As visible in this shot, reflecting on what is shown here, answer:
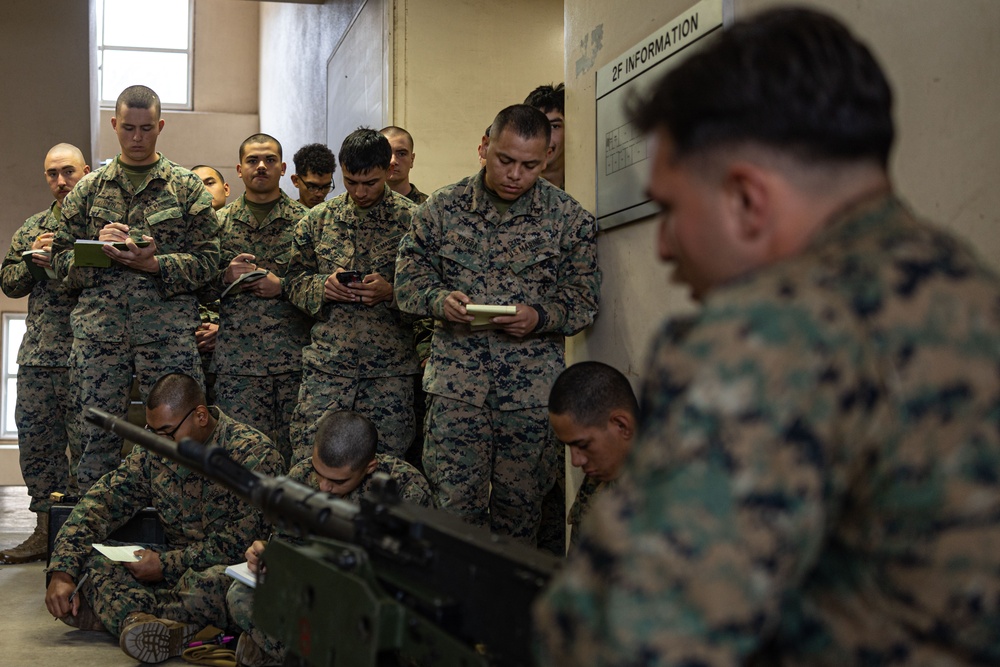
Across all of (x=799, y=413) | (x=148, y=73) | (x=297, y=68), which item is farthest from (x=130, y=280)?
(x=148, y=73)

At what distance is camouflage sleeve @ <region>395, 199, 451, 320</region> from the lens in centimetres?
322

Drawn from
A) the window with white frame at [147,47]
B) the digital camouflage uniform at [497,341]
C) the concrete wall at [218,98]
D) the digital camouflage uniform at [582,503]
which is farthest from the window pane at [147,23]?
the digital camouflage uniform at [582,503]

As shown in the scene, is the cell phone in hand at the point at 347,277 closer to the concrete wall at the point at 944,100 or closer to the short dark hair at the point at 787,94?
the concrete wall at the point at 944,100

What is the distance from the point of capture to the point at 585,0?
3.42m

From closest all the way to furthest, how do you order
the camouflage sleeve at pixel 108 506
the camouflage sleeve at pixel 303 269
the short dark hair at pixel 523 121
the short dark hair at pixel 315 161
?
the short dark hair at pixel 523 121
the camouflage sleeve at pixel 108 506
the camouflage sleeve at pixel 303 269
the short dark hair at pixel 315 161

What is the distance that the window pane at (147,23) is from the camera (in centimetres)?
1277

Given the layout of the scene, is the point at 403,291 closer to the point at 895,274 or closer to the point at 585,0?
the point at 585,0

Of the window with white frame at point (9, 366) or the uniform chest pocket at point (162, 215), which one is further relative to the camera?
the window with white frame at point (9, 366)

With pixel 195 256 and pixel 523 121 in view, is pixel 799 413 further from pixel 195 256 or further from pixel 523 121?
pixel 195 256

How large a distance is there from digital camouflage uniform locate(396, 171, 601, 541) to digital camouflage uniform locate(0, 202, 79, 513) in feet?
8.11

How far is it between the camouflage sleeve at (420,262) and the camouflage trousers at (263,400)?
1.44 m

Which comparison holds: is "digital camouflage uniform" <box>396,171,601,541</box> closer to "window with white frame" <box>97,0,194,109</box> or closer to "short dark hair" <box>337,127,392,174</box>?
"short dark hair" <box>337,127,392,174</box>

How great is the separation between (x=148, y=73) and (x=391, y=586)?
A: 1268cm

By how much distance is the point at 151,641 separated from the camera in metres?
3.11
